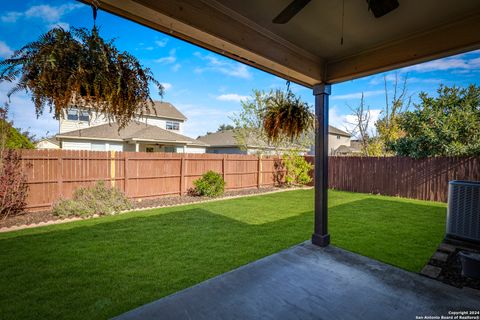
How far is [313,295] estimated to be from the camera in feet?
7.37

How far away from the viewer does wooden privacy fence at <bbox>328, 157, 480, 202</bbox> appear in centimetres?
743

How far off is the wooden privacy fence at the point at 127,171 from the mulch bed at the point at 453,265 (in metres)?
6.97

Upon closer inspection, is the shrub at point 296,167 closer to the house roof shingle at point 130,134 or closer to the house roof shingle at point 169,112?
the house roof shingle at point 130,134

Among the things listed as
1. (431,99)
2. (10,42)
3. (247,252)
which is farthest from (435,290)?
Result: (431,99)

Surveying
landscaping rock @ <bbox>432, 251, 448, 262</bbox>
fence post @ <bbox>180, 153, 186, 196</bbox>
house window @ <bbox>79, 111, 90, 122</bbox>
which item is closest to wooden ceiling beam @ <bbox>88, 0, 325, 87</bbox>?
house window @ <bbox>79, 111, 90, 122</bbox>

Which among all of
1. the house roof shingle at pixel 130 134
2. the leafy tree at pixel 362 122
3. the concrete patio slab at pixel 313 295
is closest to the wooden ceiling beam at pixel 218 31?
the concrete patio slab at pixel 313 295

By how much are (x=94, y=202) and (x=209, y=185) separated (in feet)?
11.6

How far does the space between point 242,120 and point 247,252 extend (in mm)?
10030

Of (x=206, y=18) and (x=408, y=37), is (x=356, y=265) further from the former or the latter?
(x=206, y=18)

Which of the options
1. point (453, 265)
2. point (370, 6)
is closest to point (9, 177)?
point (370, 6)

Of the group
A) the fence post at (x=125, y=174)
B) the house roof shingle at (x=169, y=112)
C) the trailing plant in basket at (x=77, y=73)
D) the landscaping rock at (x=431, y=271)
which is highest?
the house roof shingle at (x=169, y=112)

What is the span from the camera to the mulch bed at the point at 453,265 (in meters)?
2.56

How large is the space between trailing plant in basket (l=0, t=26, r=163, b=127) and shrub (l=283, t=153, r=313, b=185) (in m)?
10.1

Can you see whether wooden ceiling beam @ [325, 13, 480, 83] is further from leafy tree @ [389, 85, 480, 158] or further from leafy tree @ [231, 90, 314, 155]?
leafy tree @ [231, 90, 314, 155]
